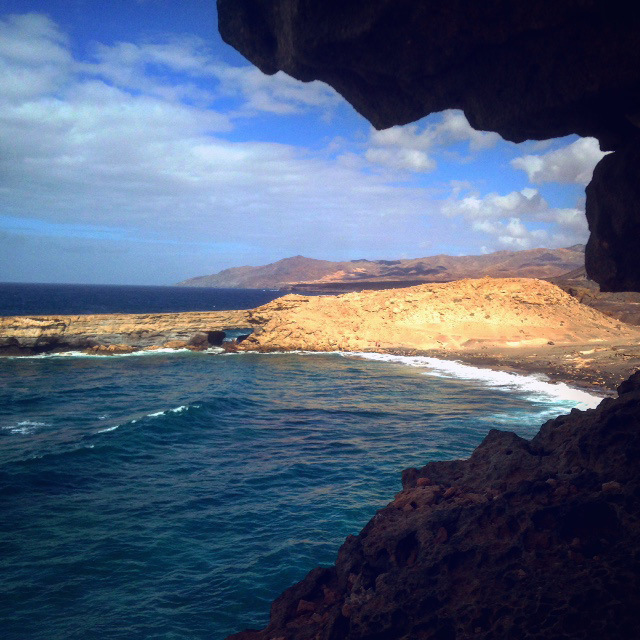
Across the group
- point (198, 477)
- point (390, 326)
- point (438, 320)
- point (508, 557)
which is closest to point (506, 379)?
point (438, 320)

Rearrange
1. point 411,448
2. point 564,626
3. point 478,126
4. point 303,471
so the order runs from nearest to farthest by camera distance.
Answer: point 564,626 < point 478,126 < point 303,471 < point 411,448

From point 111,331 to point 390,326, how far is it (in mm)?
20646

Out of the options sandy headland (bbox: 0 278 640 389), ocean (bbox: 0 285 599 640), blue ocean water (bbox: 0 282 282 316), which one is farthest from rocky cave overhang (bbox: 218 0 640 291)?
blue ocean water (bbox: 0 282 282 316)

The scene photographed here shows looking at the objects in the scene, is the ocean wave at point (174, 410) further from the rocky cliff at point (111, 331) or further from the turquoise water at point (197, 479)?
the rocky cliff at point (111, 331)

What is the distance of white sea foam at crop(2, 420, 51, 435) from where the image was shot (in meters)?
17.5

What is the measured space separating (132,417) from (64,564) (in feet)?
34.7

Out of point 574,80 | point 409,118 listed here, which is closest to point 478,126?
point 409,118

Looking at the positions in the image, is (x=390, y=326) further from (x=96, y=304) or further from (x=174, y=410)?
(x=96, y=304)

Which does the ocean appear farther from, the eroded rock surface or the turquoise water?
the eroded rock surface

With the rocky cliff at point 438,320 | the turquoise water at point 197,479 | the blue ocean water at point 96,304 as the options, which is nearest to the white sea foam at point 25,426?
the turquoise water at point 197,479

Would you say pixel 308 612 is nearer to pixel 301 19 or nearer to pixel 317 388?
pixel 301 19

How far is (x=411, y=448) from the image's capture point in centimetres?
1502

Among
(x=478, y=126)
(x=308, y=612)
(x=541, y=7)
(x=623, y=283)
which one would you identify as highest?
(x=541, y=7)

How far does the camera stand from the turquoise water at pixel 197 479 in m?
8.01
